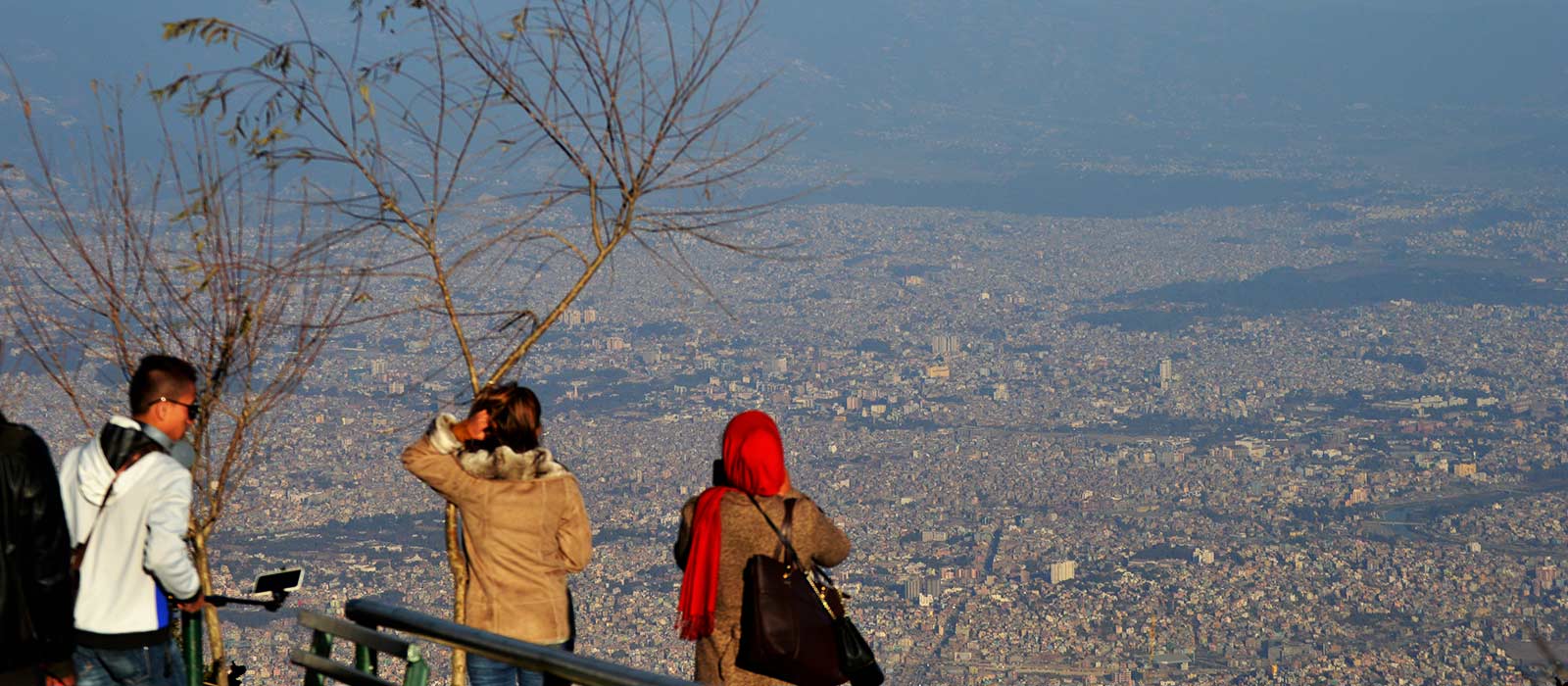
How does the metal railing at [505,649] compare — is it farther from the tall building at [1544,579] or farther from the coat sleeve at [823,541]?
the tall building at [1544,579]

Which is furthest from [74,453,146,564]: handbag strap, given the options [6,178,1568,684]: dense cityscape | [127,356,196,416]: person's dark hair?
[6,178,1568,684]: dense cityscape

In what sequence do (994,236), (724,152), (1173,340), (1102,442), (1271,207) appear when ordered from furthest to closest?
1. (1271,207)
2. (994,236)
3. (1173,340)
4. (1102,442)
5. (724,152)

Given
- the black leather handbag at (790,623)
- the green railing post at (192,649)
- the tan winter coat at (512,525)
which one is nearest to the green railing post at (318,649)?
the tan winter coat at (512,525)

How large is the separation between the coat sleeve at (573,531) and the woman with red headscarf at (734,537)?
58 centimetres

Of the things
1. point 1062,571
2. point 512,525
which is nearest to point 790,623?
point 512,525

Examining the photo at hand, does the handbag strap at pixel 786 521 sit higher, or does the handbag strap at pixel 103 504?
the handbag strap at pixel 103 504

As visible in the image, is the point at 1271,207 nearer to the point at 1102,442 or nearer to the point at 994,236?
the point at 994,236

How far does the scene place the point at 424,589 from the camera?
26609 mm

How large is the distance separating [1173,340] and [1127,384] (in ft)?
52.3

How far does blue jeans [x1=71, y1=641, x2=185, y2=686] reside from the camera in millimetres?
3803

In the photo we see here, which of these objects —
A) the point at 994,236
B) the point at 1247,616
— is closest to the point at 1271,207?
the point at 994,236

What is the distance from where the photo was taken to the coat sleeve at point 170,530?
12.0ft

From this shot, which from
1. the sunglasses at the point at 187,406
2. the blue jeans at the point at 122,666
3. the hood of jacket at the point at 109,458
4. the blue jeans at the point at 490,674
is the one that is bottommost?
the blue jeans at the point at 490,674

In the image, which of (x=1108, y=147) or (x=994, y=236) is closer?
(x=994, y=236)
